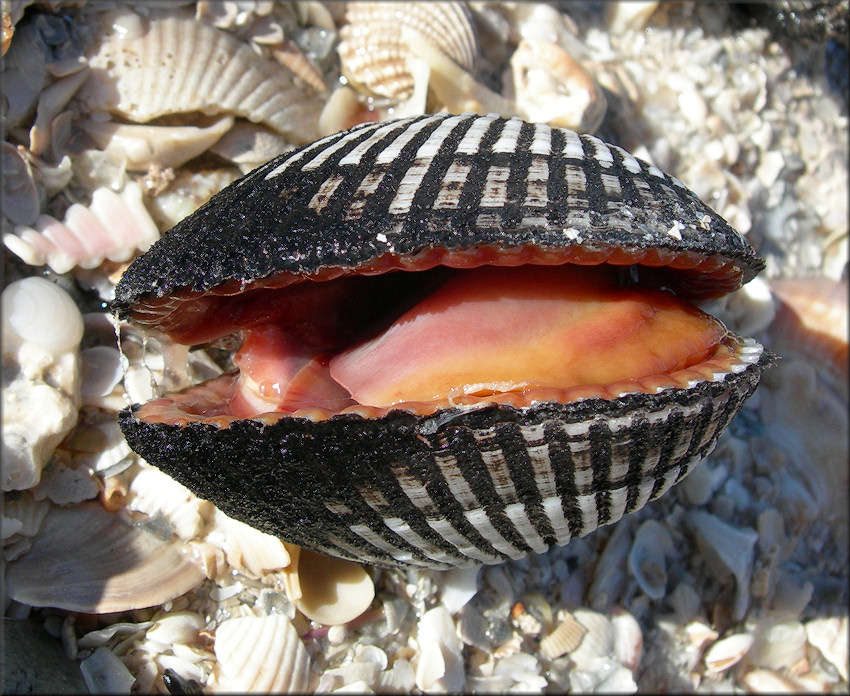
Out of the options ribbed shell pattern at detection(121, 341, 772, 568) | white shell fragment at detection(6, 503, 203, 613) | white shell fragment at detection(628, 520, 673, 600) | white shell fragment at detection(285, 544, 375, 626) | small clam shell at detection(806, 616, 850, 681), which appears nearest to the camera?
ribbed shell pattern at detection(121, 341, 772, 568)

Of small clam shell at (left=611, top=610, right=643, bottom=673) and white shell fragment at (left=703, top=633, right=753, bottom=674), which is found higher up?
small clam shell at (left=611, top=610, right=643, bottom=673)

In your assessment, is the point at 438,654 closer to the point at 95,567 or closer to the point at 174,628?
the point at 174,628

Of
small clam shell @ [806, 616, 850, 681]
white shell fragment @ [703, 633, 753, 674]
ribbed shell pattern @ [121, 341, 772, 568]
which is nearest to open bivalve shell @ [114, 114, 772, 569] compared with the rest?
ribbed shell pattern @ [121, 341, 772, 568]

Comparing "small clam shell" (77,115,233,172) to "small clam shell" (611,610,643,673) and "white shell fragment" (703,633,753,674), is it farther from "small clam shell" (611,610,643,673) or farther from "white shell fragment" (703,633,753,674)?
"white shell fragment" (703,633,753,674)

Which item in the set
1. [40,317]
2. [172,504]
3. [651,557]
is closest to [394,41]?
[40,317]

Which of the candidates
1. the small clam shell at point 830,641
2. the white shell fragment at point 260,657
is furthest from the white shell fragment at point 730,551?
the white shell fragment at point 260,657
